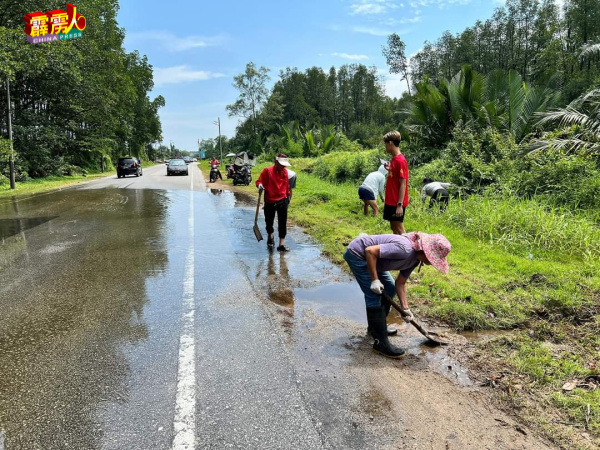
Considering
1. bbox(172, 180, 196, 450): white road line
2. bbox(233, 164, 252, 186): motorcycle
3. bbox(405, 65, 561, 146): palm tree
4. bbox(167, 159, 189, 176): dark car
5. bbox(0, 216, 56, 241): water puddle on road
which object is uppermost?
bbox(405, 65, 561, 146): palm tree

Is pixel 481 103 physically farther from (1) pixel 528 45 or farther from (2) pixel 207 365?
(1) pixel 528 45

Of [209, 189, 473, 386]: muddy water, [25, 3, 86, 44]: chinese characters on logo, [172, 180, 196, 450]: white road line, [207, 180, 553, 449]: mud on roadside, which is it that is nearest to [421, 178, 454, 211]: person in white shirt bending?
[209, 189, 473, 386]: muddy water

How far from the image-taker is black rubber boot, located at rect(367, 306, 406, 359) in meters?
3.69

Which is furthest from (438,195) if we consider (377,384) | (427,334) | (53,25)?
(53,25)

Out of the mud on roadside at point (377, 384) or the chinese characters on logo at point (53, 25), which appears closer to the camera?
the mud on roadside at point (377, 384)

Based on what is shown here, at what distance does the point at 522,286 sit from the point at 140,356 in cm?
438

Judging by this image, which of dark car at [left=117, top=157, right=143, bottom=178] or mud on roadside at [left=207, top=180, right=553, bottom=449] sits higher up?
dark car at [left=117, top=157, right=143, bottom=178]

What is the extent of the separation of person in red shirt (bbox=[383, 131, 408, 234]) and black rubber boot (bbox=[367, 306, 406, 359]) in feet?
8.45

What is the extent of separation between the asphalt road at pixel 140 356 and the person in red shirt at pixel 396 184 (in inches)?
92.1

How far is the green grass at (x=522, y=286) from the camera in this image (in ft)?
11.2

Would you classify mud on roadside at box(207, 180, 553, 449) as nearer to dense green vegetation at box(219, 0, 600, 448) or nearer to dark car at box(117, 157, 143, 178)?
dense green vegetation at box(219, 0, 600, 448)

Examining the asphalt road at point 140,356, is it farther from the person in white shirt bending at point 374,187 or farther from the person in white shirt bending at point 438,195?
the person in white shirt bending at point 438,195

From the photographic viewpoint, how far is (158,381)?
10.5 feet

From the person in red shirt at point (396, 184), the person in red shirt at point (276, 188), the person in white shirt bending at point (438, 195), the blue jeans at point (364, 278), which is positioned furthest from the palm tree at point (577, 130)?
the blue jeans at point (364, 278)
